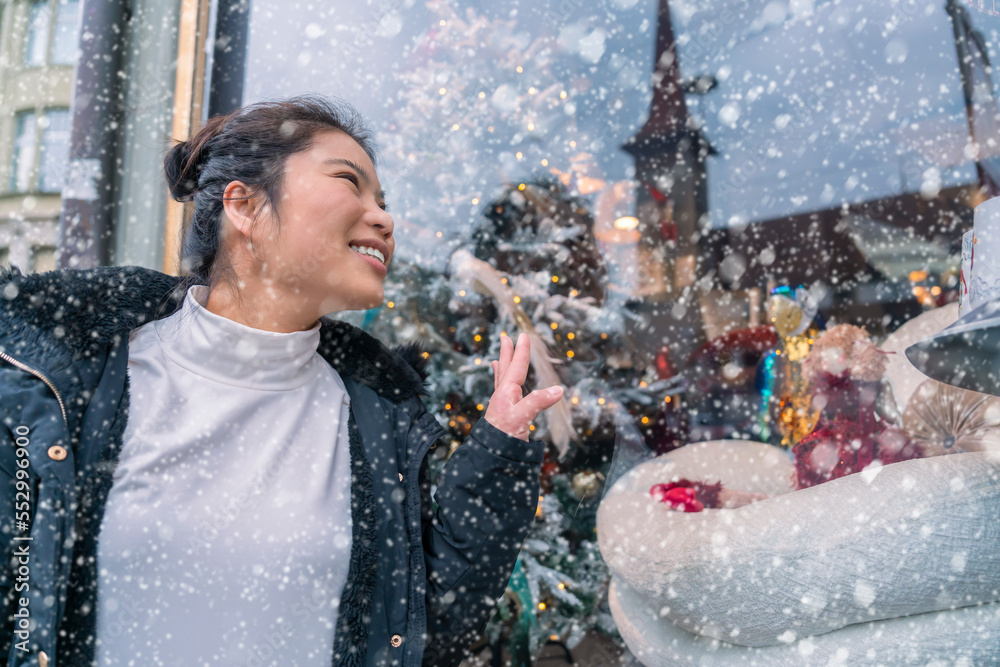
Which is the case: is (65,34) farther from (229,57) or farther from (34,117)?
(229,57)

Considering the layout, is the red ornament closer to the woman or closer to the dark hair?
the woman

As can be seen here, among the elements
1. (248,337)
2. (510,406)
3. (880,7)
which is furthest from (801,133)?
(248,337)

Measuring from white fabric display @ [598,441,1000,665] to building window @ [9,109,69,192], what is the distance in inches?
69.3

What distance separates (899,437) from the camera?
105cm

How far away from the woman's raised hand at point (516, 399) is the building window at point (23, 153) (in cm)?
153

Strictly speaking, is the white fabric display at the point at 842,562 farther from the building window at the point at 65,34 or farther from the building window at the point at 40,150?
the building window at the point at 65,34

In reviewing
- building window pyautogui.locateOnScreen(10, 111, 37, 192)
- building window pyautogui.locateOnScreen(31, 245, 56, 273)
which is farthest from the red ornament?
building window pyautogui.locateOnScreen(10, 111, 37, 192)

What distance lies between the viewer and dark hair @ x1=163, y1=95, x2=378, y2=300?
922mm

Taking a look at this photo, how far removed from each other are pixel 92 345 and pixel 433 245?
3.70ft

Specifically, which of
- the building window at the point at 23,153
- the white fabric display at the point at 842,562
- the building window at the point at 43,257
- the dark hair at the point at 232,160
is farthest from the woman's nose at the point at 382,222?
the building window at the point at 23,153

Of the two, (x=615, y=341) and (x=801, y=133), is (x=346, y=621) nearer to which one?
(x=615, y=341)

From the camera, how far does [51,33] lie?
1665 mm

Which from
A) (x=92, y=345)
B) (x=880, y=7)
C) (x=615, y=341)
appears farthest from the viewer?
(x=615, y=341)

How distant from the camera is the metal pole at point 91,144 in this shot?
1.60 metres
